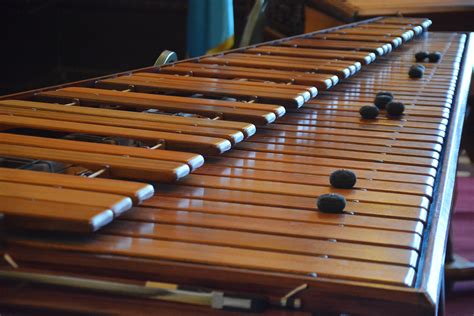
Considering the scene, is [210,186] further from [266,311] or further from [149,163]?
[266,311]

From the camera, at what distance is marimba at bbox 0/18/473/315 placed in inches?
50.7

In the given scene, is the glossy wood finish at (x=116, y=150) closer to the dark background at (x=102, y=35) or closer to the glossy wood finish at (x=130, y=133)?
the glossy wood finish at (x=130, y=133)

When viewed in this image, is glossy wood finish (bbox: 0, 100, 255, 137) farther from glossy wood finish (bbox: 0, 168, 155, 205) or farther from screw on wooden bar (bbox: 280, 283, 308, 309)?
screw on wooden bar (bbox: 280, 283, 308, 309)

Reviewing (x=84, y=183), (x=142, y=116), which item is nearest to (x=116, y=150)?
(x=84, y=183)

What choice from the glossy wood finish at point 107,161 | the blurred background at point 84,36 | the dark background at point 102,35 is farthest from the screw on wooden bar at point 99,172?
the dark background at point 102,35

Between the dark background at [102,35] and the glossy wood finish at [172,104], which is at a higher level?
the glossy wood finish at [172,104]

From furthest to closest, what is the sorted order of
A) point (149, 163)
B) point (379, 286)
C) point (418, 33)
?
point (418, 33) < point (149, 163) < point (379, 286)

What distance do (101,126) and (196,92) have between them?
0.53 m

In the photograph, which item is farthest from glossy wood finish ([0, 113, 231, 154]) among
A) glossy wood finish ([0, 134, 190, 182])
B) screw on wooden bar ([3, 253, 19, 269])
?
screw on wooden bar ([3, 253, 19, 269])

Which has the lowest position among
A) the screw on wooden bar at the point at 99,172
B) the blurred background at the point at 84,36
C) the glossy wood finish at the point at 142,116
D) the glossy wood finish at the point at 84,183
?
the blurred background at the point at 84,36

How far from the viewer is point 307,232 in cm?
148

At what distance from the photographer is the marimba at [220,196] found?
1.29 metres

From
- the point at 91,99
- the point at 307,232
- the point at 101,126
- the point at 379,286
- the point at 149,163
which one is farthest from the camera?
the point at 91,99

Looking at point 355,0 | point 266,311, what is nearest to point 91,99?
point 266,311
